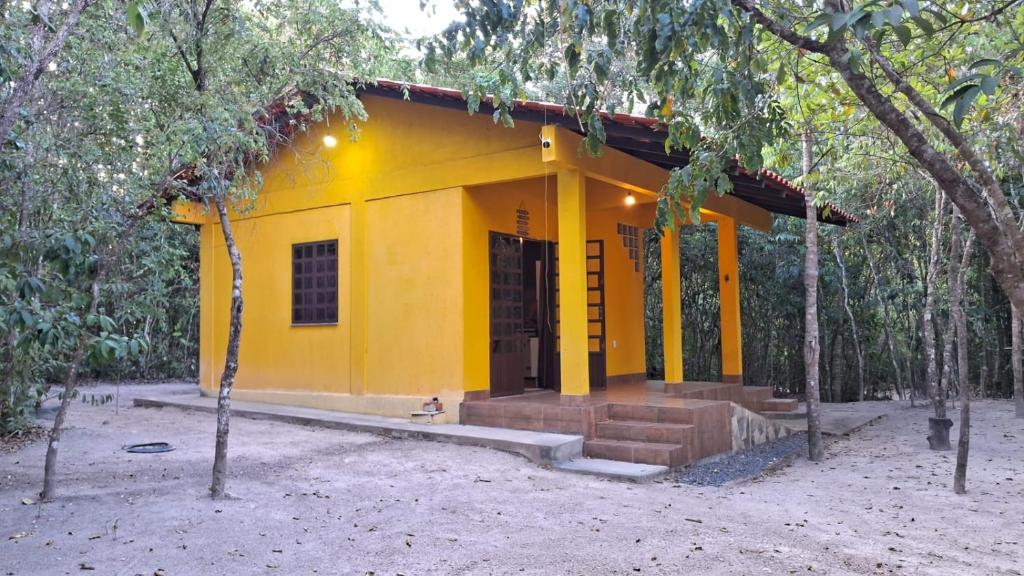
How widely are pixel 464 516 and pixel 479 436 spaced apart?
247 cm

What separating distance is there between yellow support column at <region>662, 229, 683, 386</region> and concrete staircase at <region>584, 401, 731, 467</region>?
1.79 meters

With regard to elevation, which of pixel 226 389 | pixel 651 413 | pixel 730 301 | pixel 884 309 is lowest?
pixel 651 413

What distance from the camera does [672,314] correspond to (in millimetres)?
10359

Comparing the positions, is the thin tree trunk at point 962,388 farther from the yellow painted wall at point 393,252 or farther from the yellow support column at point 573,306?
the yellow painted wall at point 393,252

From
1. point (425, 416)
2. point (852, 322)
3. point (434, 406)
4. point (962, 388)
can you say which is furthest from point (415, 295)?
point (852, 322)

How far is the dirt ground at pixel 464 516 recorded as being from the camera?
4484 mm

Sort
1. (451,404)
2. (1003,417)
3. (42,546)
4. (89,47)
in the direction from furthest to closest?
(1003,417)
(451,404)
(89,47)
(42,546)

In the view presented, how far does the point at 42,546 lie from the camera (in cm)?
454

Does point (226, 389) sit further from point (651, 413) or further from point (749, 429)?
point (749, 429)

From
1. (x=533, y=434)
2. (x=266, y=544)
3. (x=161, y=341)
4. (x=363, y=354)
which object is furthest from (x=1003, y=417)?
(x=161, y=341)

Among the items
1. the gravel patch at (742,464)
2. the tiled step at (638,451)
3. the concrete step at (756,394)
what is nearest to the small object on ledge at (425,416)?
the tiled step at (638,451)

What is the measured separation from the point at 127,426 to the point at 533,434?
17.8ft

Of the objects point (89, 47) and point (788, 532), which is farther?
point (89, 47)

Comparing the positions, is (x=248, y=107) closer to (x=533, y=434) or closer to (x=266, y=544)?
(x=266, y=544)
